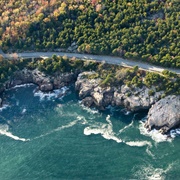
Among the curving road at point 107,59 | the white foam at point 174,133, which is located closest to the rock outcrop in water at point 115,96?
the curving road at point 107,59

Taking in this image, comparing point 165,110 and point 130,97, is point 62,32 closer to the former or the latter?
point 130,97

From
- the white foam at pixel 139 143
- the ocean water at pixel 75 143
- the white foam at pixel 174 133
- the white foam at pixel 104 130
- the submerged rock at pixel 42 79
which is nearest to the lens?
the ocean water at pixel 75 143

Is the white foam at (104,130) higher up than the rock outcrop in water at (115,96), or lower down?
lower down

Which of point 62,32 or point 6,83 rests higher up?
point 62,32

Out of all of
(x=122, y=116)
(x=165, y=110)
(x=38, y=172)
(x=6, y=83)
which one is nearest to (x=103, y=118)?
(x=122, y=116)

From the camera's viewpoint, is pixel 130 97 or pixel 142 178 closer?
pixel 142 178

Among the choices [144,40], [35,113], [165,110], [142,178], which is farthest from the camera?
[144,40]

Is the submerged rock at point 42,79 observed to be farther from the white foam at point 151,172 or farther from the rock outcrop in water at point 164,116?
the white foam at point 151,172

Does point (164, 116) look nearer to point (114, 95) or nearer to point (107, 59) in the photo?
point (114, 95)

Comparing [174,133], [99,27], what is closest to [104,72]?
[99,27]
